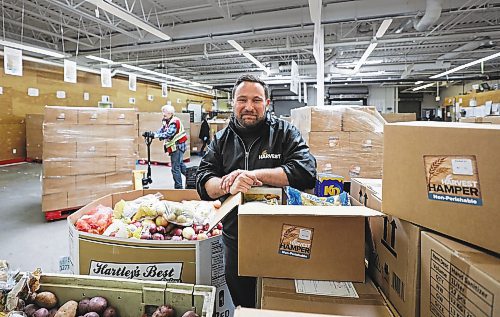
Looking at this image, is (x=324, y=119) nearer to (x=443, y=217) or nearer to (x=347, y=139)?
(x=347, y=139)

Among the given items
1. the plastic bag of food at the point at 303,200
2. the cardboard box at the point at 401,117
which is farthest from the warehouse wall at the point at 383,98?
the plastic bag of food at the point at 303,200

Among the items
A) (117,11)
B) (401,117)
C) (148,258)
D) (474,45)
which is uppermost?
(474,45)

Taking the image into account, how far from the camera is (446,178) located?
85cm

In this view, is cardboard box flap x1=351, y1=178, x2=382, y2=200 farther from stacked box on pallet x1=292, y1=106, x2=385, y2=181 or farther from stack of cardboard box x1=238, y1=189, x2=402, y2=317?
stacked box on pallet x1=292, y1=106, x2=385, y2=181

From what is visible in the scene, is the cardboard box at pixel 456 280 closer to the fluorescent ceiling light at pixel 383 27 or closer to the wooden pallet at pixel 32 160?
the fluorescent ceiling light at pixel 383 27

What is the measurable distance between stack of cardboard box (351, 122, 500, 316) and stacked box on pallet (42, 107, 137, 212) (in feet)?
14.1

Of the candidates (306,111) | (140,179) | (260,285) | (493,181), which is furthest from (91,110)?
(493,181)

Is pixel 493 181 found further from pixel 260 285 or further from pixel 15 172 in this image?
pixel 15 172

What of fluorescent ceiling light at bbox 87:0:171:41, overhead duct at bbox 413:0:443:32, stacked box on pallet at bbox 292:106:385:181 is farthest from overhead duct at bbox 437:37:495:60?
fluorescent ceiling light at bbox 87:0:171:41

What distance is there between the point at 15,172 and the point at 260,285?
8.90 m

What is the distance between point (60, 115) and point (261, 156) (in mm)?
3638

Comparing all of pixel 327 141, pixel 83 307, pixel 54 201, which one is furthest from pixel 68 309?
pixel 54 201

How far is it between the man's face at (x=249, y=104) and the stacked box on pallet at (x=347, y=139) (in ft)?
6.87

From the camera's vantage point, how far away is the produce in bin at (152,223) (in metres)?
1.77
